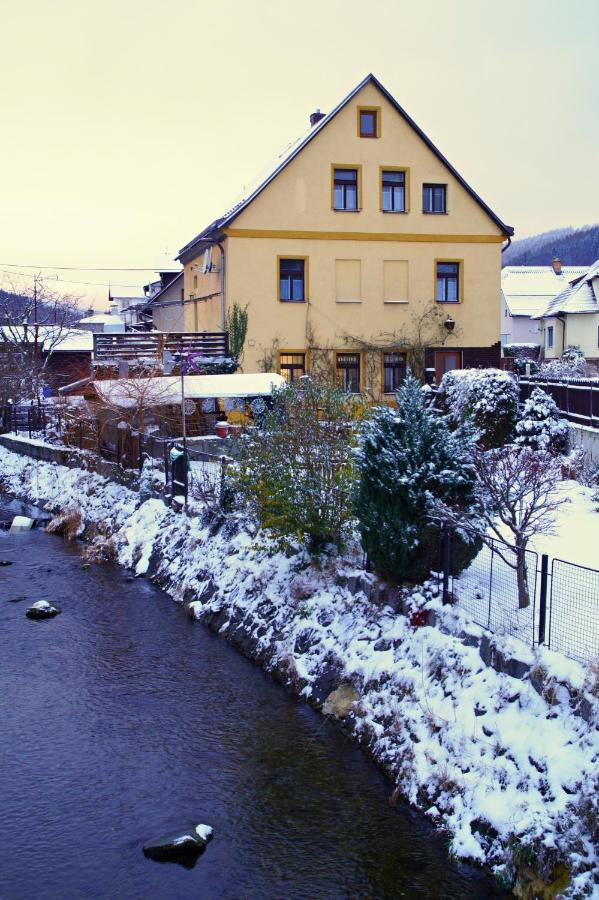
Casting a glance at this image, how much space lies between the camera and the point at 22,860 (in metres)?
9.05

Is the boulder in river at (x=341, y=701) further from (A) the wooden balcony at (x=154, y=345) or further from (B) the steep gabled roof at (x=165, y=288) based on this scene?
(B) the steep gabled roof at (x=165, y=288)

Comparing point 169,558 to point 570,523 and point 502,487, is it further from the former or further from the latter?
point 502,487

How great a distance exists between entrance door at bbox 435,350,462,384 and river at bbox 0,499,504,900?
64.7ft

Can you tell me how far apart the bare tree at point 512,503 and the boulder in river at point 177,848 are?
14.7 ft

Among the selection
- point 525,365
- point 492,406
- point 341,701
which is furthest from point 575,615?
point 525,365

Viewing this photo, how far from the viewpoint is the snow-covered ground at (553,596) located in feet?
31.5

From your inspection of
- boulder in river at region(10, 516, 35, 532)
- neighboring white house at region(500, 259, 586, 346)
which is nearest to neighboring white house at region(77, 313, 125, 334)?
neighboring white house at region(500, 259, 586, 346)

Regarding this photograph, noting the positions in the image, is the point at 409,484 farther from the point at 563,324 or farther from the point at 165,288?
the point at 563,324

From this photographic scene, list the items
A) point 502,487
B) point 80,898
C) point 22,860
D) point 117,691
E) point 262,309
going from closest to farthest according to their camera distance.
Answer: point 80,898 → point 22,860 → point 502,487 → point 117,691 → point 262,309

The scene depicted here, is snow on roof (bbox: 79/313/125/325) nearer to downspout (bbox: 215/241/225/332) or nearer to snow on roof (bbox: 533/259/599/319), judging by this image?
snow on roof (bbox: 533/259/599/319)

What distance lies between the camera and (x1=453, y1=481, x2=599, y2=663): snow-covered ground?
31.5 ft

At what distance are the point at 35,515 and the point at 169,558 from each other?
9036 mm

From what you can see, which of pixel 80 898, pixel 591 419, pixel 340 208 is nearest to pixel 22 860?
pixel 80 898

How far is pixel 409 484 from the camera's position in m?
12.2
